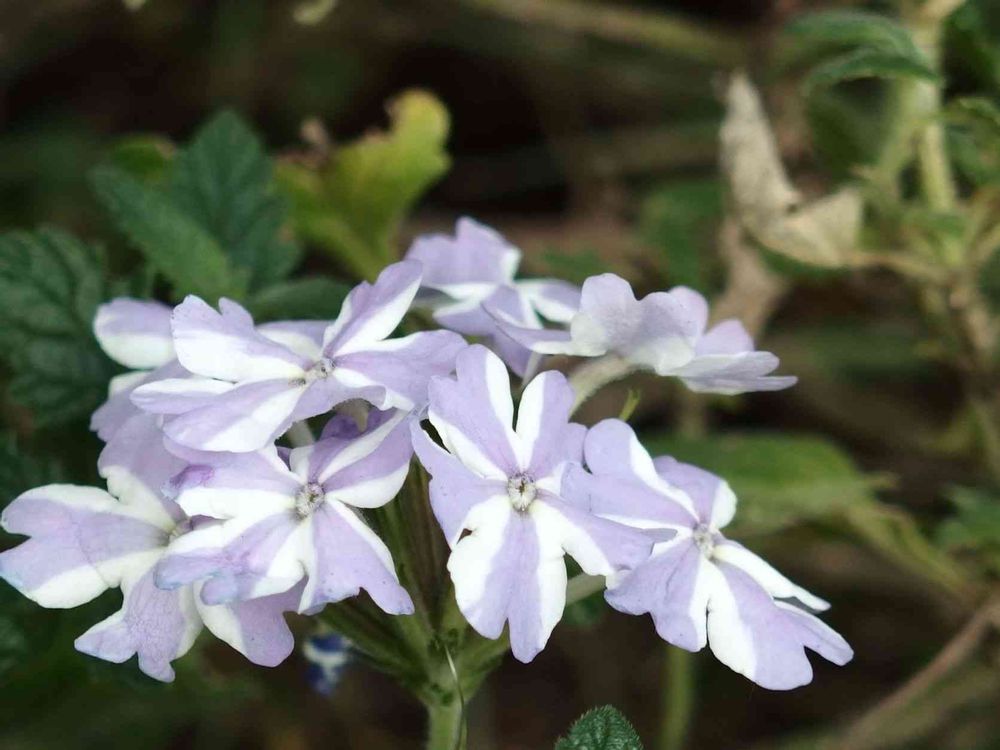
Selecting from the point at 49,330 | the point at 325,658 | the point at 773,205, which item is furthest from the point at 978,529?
the point at 49,330

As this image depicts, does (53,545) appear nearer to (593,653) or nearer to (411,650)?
(411,650)

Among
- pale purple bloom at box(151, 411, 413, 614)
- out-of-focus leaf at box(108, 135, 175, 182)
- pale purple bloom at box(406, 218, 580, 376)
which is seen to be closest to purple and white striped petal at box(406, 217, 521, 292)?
pale purple bloom at box(406, 218, 580, 376)

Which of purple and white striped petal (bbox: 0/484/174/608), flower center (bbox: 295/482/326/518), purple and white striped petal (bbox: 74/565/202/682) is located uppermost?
flower center (bbox: 295/482/326/518)

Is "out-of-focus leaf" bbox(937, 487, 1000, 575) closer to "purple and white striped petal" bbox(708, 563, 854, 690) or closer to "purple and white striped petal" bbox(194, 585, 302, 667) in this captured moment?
"purple and white striped petal" bbox(708, 563, 854, 690)

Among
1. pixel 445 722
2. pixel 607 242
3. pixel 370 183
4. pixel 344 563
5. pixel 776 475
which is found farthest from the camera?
pixel 607 242

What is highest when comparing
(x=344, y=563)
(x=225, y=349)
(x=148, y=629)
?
(x=225, y=349)

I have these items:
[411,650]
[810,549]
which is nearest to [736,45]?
[810,549]

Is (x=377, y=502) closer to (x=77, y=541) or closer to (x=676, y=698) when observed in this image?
(x=77, y=541)
